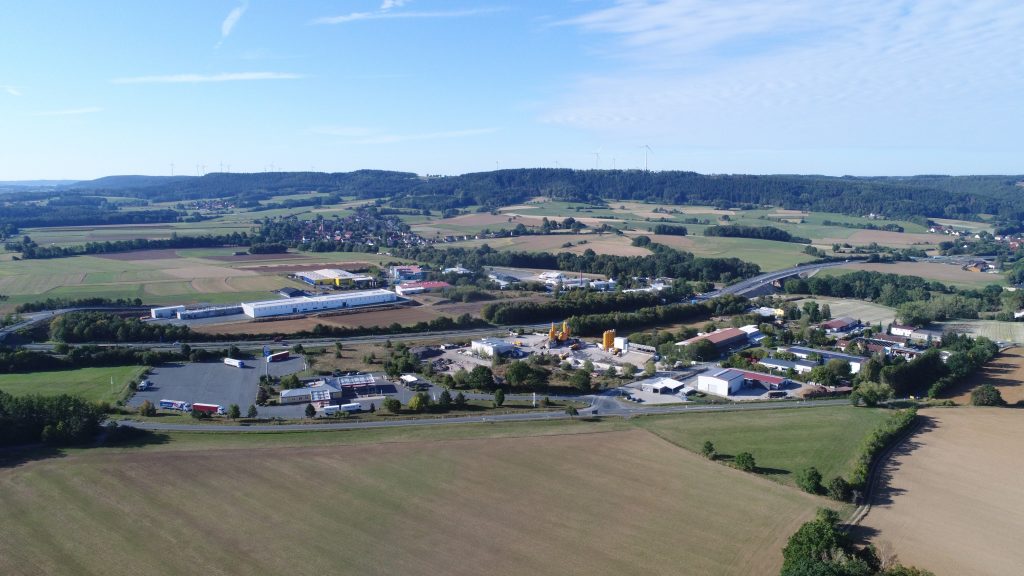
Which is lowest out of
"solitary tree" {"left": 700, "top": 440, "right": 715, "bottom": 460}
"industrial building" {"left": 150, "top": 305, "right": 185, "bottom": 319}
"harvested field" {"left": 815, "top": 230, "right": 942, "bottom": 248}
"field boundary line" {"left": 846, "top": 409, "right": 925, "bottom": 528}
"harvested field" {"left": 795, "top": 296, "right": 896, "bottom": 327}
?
"field boundary line" {"left": 846, "top": 409, "right": 925, "bottom": 528}

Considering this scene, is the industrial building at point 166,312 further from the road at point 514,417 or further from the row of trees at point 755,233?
the row of trees at point 755,233

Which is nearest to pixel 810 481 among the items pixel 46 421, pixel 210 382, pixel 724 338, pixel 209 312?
pixel 724 338

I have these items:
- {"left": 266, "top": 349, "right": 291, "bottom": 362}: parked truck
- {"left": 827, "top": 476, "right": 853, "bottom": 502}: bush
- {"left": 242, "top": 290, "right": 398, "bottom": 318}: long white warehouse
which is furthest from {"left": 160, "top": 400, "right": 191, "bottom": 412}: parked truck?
{"left": 827, "top": 476, "right": 853, "bottom": 502}: bush

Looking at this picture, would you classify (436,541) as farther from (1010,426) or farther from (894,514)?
(1010,426)

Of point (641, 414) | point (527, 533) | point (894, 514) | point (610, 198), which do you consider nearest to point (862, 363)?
point (641, 414)

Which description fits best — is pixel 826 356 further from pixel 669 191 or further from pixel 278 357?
pixel 669 191

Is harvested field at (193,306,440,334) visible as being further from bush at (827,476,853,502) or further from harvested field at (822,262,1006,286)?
harvested field at (822,262,1006,286)
